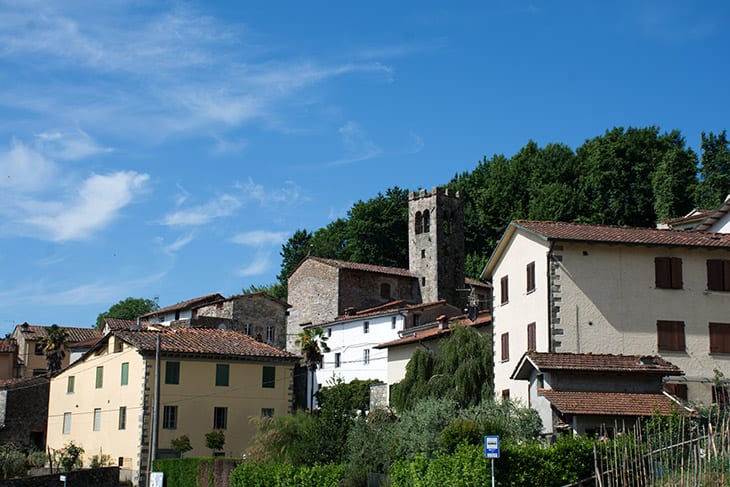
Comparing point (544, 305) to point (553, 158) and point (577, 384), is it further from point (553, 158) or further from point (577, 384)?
point (553, 158)

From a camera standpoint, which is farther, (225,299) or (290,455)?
(225,299)

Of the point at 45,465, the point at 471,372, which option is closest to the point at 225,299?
the point at 45,465

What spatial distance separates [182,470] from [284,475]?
350 inches

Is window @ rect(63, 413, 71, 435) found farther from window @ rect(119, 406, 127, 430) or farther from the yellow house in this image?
window @ rect(119, 406, 127, 430)

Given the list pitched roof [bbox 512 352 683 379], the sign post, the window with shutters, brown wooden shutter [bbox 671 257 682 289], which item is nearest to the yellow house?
the window with shutters

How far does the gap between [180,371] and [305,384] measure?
24627mm

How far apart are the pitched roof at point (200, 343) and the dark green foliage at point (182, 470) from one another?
706cm

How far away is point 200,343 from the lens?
52406mm

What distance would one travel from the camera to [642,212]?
84.6 meters

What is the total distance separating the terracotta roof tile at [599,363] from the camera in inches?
1315

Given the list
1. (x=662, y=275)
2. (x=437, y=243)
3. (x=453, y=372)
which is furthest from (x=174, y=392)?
(x=437, y=243)

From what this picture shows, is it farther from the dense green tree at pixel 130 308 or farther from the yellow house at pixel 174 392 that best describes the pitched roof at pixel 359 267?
the dense green tree at pixel 130 308

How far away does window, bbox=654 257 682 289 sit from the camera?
39750 millimetres

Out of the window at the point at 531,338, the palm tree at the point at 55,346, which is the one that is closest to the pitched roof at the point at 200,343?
the window at the point at 531,338
